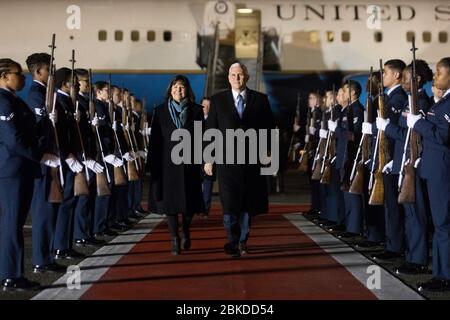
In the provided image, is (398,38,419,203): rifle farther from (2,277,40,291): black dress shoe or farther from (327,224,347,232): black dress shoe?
(327,224,347,232): black dress shoe

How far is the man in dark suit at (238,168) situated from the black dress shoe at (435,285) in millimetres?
1975

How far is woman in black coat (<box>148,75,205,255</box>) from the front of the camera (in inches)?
263

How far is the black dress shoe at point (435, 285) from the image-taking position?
4973 millimetres

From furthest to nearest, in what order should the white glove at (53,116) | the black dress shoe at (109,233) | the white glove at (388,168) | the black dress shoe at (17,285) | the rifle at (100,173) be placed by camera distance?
the black dress shoe at (109,233), the rifle at (100,173), the white glove at (388,168), the white glove at (53,116), the black dress shoe at (17,285)

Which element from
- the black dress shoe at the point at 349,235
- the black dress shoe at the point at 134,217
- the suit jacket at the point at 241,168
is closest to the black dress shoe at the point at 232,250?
the suit jacket at the point at 241,168

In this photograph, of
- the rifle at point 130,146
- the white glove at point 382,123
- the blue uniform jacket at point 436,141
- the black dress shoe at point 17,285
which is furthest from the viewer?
the rifle at point 130,146

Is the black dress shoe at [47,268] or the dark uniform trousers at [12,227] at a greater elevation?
the dark uniform trousers at [12,227]

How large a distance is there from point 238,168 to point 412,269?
1862mm

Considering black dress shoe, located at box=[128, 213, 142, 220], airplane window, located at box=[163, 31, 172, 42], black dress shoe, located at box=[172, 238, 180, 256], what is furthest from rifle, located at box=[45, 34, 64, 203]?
airplane window, located at box=[163, 31, 172, 42]

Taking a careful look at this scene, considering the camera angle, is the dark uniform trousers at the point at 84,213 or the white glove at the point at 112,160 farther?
the white glove at the point at 112,160

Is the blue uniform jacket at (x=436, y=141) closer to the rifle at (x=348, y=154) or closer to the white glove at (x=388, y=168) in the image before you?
the white glove at (x=388, y=168)
